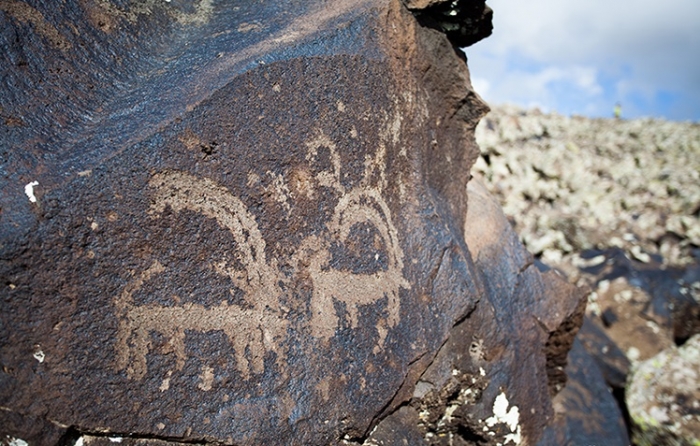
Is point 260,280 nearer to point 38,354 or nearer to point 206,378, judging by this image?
point 206,378

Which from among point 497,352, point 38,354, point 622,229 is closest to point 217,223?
point 38,354

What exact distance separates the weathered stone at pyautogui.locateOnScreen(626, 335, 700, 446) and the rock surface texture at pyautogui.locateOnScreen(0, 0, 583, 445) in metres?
1.48

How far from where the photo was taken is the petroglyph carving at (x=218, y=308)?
51.4 inches

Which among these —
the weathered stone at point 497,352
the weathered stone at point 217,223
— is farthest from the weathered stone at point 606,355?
the weathered stone at point 217,223

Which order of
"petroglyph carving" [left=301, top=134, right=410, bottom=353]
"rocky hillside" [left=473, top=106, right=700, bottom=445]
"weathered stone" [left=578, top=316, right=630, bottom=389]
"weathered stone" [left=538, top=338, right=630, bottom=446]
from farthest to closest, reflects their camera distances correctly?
"weathered stone" [left=578, top=316, right=630, bottom=389] → "rocky hillside" [left=473, top=106, right=700, bottom=445] → "weathered stone" [left=538, top=338, right=630, bottom=446] → "petroglyph carving" [left=301, top=134, right=410, bottom=353]

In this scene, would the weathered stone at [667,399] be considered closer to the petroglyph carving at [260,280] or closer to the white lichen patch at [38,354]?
the petroglyph carving at [260,280]

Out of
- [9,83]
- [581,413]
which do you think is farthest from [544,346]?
[9,83]

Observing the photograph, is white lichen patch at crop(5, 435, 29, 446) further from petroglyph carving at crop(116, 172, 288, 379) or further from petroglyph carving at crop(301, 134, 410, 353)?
petroglyph carving at crop(301, 134, 410, 353)

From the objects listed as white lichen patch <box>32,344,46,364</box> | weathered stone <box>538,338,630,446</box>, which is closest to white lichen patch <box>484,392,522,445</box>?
weathered stone <box>538,338,630,446</box>

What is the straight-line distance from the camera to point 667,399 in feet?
9.77

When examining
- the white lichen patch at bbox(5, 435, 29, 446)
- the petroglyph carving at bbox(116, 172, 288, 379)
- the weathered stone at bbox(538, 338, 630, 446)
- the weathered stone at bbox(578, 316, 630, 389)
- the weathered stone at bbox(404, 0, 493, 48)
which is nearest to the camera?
the white lichen patch at bbox(5, 435, 29, 446)

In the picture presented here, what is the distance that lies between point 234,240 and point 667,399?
2.85 meters

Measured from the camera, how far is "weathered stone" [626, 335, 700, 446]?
9.27 ft

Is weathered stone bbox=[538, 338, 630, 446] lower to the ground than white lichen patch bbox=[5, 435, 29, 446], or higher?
lower
